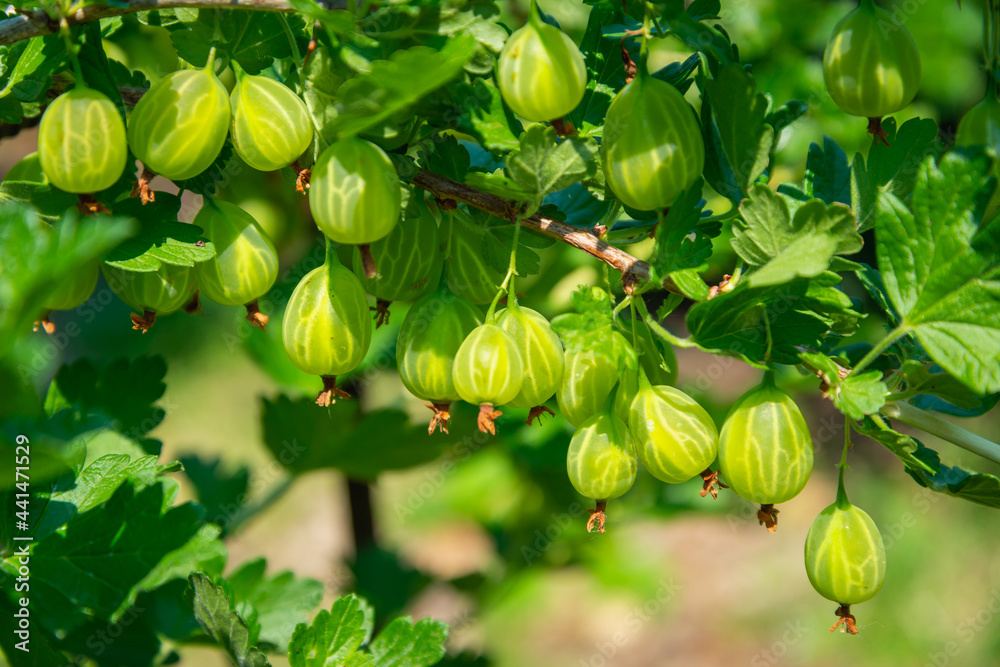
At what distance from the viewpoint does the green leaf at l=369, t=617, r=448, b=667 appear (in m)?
0.71

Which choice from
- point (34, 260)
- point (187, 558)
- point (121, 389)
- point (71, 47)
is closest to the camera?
point (34, 260)

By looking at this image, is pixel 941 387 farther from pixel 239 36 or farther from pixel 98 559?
pixel 98 559

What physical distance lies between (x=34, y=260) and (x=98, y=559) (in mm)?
403

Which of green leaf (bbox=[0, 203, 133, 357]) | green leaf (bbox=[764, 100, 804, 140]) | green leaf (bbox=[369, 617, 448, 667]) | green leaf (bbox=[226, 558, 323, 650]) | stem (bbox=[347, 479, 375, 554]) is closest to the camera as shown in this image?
green leaf (bbox=[0, 203, 133, 357])

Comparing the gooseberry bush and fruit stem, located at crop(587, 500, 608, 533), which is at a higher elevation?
the gooseberry bush

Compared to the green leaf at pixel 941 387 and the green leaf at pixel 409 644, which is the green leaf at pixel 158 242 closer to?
the green leaf at pixel 409 644

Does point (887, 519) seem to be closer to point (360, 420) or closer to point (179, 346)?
point (360, 420)

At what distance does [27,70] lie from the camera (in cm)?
57

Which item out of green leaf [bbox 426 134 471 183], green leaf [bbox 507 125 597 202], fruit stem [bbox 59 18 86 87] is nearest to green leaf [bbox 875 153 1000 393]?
green leaf [bbox 507 125 597 202]

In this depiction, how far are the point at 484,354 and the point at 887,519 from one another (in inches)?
109

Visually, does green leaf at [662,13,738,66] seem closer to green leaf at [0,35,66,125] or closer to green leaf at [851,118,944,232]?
green leaf at [851,118,944,232]

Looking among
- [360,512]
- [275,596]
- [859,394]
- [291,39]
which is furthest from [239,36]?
[360,512]

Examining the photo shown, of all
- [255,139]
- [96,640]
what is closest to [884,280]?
[255,139]

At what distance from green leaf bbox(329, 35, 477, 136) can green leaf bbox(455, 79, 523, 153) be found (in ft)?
0.26
